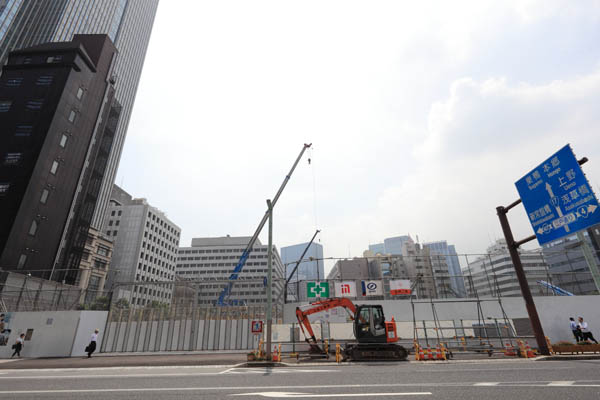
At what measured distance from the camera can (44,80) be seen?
4491cm

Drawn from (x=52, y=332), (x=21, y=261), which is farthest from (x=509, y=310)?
(x=21, y=261)

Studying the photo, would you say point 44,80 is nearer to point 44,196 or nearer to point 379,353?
point 44,196

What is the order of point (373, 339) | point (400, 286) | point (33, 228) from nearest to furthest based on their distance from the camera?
point (373, 339) < point (400, 286) < point (33, 228)

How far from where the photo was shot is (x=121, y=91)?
3748 inches

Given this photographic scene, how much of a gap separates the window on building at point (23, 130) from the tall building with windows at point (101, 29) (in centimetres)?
2018

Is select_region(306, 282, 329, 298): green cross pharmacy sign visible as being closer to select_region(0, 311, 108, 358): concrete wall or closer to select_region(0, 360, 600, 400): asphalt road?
select_region(0, 360, 600, 400): asphalt road

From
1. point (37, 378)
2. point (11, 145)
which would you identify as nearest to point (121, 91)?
point (11, 145)

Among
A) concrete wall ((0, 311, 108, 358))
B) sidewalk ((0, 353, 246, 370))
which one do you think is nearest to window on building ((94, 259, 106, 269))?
concrete wall ((0, 311, 108, 358))

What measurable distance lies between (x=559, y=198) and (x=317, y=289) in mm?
17931

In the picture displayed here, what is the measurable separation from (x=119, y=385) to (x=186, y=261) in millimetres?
131860

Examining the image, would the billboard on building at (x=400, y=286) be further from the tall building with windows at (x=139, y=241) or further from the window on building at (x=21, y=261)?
the tall building with windows at (x=139, y=241)

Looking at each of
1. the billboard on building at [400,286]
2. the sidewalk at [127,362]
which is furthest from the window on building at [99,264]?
the billboard on building at [400,286]

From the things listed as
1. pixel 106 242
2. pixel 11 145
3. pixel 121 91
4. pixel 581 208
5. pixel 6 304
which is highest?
pixel 121 91

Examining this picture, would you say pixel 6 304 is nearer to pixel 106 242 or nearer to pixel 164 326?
pixel 164 326
